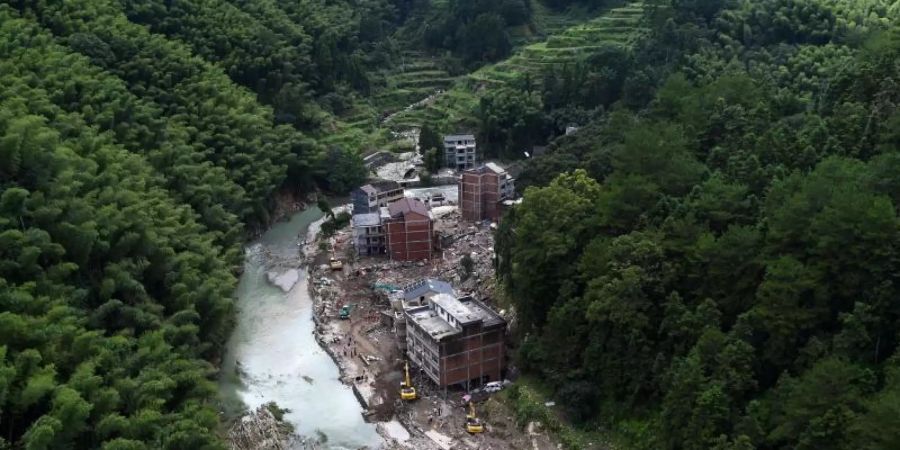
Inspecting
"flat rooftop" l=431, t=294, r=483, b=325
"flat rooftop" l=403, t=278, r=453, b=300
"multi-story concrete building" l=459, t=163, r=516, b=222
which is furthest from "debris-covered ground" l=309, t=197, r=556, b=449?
"flat rooftop" l=431, t=294, r=483, b=325

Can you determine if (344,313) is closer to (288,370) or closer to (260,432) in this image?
(288,370)

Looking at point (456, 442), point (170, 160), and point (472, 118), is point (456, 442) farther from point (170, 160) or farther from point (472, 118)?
point (472, 118)

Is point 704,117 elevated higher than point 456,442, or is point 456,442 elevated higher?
point 704,117

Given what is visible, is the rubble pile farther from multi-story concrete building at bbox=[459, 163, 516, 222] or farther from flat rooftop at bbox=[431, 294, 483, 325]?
multi-story concrete building at bbox=[459, 163, 516, 222]

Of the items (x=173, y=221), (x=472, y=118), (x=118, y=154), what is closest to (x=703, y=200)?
(x=173, y=221)

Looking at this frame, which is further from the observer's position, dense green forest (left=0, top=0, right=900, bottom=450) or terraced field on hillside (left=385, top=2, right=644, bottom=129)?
terraced field on hillside (left=385, top=2, right=644, bottom=129)

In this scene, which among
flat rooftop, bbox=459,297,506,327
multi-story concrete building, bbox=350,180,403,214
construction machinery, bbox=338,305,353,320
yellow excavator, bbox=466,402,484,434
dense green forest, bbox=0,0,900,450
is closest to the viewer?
dense green forest, bbox=0,0,900,450
